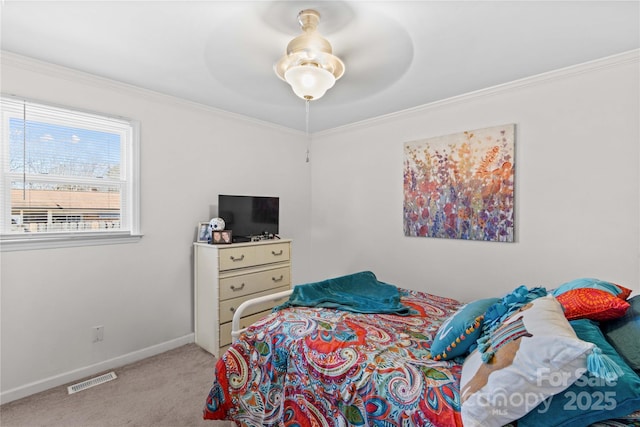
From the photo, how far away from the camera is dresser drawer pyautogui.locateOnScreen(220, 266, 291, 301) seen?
2.97 m

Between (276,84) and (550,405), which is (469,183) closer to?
(276,84)

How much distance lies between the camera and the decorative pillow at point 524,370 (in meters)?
0.96

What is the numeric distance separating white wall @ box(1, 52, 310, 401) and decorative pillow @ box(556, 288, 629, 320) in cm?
309

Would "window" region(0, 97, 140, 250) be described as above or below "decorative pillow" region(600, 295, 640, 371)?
above

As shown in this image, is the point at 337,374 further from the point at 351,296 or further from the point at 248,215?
the point at 248,215

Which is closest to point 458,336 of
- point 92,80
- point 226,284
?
point 226,284

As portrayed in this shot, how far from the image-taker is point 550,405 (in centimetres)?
101

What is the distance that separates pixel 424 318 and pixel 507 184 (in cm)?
156

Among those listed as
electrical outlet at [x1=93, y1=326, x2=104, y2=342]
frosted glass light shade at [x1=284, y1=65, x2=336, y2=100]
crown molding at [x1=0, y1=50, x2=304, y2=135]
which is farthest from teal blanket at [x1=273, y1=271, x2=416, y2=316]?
crown molding at [x1=0, y1=50, x2=304, y2=135]

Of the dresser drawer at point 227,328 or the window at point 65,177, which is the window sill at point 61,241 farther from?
the dresser drawer at point 227,328

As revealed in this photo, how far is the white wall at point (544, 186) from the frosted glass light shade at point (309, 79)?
1.70 m

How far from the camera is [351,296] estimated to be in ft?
7.71

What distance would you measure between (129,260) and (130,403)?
3.85 ft

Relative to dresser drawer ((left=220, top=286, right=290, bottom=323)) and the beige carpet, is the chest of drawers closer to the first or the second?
dresser drawer ((left=220, top=286, right=290, bottom=323))
